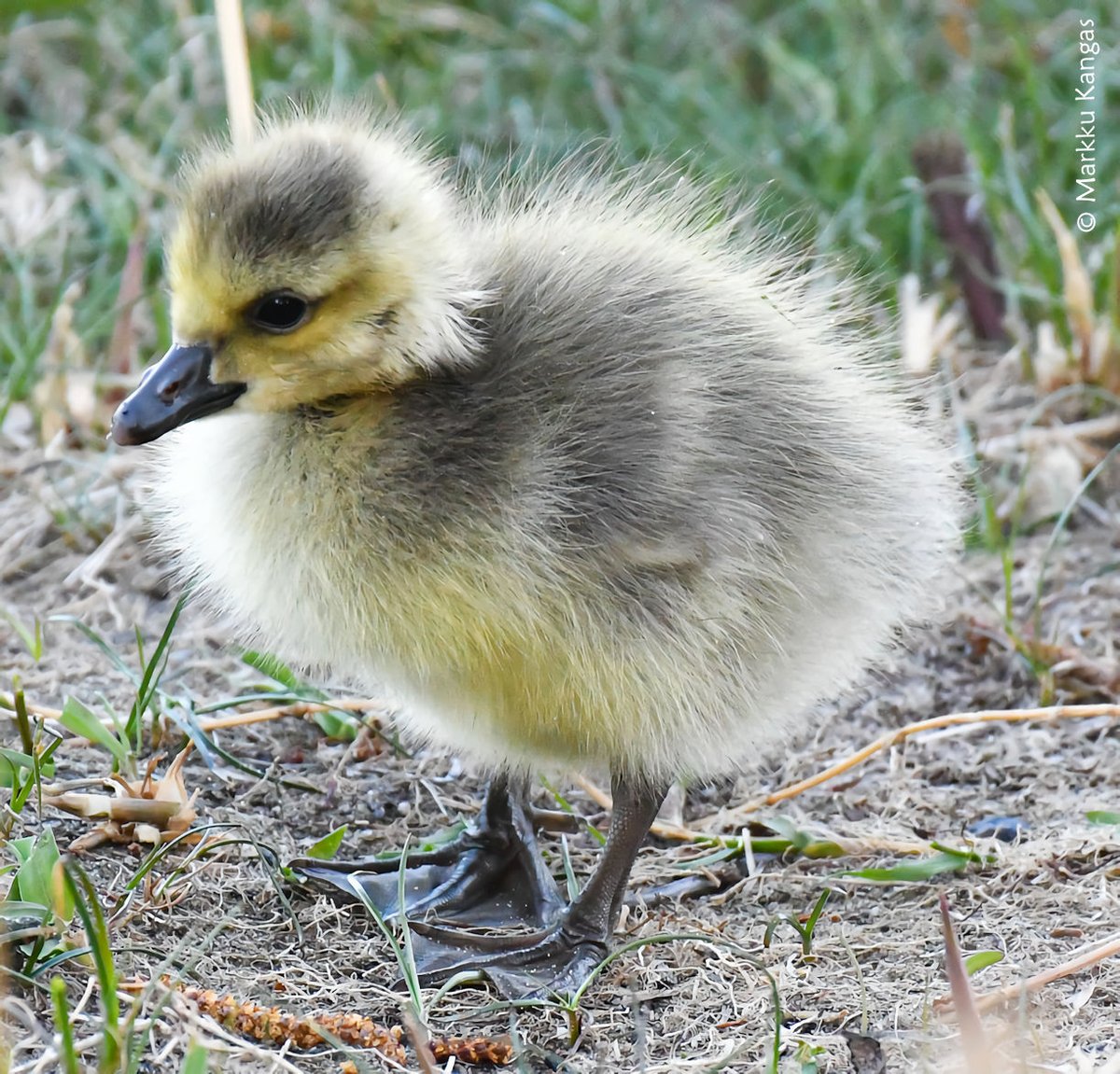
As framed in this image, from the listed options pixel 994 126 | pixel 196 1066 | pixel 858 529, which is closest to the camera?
pixel 196 1066

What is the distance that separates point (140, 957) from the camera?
199 centimetres

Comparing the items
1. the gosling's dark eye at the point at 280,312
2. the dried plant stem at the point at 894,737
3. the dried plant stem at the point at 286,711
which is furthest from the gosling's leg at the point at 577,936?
the gosling's dark eye at the point at 280,312

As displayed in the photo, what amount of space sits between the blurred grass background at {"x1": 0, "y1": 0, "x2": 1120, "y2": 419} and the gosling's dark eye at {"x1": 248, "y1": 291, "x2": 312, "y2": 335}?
4.98 ft

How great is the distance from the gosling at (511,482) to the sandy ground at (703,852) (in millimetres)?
151

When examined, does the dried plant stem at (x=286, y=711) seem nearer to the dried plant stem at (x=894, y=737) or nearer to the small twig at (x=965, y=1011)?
the dried plant stem at (x=894, y=737)

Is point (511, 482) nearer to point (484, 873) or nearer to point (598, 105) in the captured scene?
point (484, 873)

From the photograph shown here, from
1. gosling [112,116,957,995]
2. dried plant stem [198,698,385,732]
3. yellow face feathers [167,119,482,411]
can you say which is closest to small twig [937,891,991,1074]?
gosling [112,116,957,995]

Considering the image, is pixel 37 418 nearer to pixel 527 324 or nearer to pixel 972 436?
pixel 527 324

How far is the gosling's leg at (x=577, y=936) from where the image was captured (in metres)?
2.24

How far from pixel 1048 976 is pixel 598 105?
3150 millimetres

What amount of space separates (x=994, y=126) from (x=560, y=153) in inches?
49.0

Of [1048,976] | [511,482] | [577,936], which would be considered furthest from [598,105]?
[1048,976]

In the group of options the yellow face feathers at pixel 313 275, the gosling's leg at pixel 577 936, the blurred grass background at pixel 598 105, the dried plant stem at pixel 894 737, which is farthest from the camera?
the blurred grass background at pixel 598 105

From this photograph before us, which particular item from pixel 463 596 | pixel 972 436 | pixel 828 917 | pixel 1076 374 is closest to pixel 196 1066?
pixel 463 596
